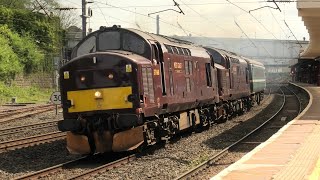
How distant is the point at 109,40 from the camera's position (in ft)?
43.6

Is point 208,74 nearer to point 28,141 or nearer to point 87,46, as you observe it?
point 87,46

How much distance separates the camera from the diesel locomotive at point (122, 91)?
11.9 meters

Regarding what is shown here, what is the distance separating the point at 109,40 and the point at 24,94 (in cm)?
2929

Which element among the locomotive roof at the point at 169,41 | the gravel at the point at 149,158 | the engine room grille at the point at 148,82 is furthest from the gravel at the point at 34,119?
the engine room grille at the point at 148,82

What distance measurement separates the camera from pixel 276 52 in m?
97.7

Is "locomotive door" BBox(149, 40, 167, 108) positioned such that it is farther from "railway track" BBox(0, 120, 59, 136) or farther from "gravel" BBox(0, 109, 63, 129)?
"gravel" BBox(0, 109, 63, 129)

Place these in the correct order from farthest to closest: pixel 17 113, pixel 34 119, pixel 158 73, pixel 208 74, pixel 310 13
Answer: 1. pixel 17 113
2. pixel 34 119
3. pixel 310 13
4. pixel 208 74
5. pixel 158 73

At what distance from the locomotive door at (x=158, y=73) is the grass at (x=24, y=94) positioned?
25367mm

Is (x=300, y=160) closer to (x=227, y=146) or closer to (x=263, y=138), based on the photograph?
(x=227, y=146)

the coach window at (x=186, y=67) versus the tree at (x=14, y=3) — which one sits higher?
the tree at (x=14, y=3)

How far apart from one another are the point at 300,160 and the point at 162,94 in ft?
16.5

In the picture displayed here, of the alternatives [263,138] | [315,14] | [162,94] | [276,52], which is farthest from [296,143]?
[276,52]

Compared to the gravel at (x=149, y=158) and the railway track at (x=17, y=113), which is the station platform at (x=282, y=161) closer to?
the gravel at (x=149, y=158)

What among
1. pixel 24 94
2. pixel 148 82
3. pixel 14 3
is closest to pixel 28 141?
pixel 148 82
